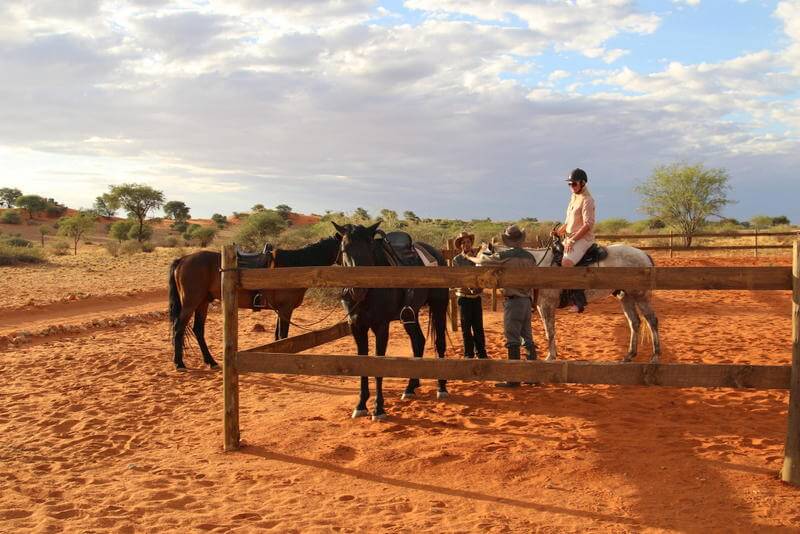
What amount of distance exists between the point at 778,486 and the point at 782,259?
2124cm

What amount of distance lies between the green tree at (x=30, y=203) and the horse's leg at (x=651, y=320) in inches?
2749

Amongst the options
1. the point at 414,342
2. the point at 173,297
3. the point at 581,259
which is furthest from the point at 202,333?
the point at 581,259

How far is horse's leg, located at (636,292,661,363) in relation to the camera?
26.6 ft

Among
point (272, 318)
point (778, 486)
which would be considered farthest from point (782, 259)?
point (778, 486)

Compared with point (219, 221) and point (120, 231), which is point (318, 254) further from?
point (219, 221)

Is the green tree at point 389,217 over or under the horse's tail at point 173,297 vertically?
over

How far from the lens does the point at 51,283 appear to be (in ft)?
65.0

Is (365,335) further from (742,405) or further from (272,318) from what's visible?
(272,318)

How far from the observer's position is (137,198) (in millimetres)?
54281

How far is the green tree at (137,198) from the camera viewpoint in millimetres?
53969

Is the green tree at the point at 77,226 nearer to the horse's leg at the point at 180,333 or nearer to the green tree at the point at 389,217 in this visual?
the green tree at the point at 389,217

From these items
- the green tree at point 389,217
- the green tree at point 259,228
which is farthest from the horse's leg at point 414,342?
the green tree at point 259,228

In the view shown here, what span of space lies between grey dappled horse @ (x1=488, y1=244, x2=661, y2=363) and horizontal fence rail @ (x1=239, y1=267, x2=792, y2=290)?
3816 millimetres

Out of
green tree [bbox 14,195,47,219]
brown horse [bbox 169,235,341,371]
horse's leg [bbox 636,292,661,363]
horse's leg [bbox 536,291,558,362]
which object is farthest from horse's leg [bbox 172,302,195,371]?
green tree [bbox 14,195,47,219]
